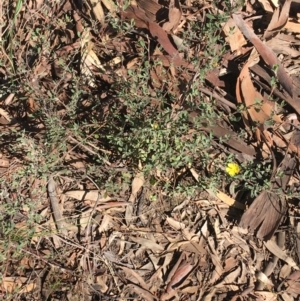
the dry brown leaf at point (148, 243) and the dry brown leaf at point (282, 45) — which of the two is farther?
the dry brown leaf at point (282, 45)

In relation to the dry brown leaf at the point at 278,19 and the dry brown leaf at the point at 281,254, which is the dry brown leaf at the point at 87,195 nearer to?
the dry brown leaf at the point at 281,254

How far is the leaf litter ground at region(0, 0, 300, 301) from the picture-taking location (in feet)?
A: 9.41

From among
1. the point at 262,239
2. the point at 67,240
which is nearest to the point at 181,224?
the point at 262,239

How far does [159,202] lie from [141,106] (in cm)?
58

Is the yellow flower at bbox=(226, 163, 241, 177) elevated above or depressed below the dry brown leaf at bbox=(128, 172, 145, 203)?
above

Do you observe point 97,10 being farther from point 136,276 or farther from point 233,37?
point 136,276

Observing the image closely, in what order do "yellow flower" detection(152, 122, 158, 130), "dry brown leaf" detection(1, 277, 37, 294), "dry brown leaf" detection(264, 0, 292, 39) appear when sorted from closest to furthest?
"yellow flower" detection(152, 122, 158, 130), "dry brown leaf" detection(1, 277, 37, 294), "dry brown leaf" detection(264, 0, 292, 39)

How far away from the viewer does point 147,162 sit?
2791mm

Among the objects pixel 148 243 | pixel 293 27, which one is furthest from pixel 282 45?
pixel 148 243

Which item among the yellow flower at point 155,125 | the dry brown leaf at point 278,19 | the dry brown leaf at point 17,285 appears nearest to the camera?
the yellow flower at point 155,125

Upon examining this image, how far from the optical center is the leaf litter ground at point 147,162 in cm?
287

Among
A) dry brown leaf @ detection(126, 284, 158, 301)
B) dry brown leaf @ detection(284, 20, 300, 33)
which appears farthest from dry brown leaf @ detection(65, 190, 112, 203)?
dry brown leaf @ detection(284, 20, 300, 33)

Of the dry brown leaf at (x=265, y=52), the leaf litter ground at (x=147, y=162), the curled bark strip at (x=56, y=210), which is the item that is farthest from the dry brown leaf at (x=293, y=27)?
the curled bark strip at (x=56, y=210)

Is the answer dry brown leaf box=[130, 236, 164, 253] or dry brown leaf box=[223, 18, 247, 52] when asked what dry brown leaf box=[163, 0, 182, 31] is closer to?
dry brown leaf box=[223, 18, 247, 52]
